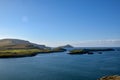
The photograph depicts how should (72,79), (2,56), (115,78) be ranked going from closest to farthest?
(115,78), (72,79), (2,56)

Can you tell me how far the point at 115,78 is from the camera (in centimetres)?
4112

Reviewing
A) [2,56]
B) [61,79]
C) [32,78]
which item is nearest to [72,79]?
[61,79]

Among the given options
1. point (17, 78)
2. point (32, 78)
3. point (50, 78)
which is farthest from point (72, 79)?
point (17, 78)

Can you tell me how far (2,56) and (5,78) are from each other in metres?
78.9

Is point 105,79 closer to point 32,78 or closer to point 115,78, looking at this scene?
point 115,78

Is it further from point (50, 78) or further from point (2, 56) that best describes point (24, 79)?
point (2, 56)

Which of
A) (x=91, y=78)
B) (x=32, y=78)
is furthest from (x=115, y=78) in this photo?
(x=32, y=78)

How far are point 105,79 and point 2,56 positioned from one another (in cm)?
9948

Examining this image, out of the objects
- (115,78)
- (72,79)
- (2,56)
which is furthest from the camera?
(2,56)

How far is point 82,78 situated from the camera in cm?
5200

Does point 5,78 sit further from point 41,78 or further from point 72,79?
point 72,79

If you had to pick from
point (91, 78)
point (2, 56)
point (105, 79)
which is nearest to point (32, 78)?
point (91, 78)

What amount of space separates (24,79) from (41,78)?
4580mm

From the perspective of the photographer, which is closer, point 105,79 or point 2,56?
point 105,79
